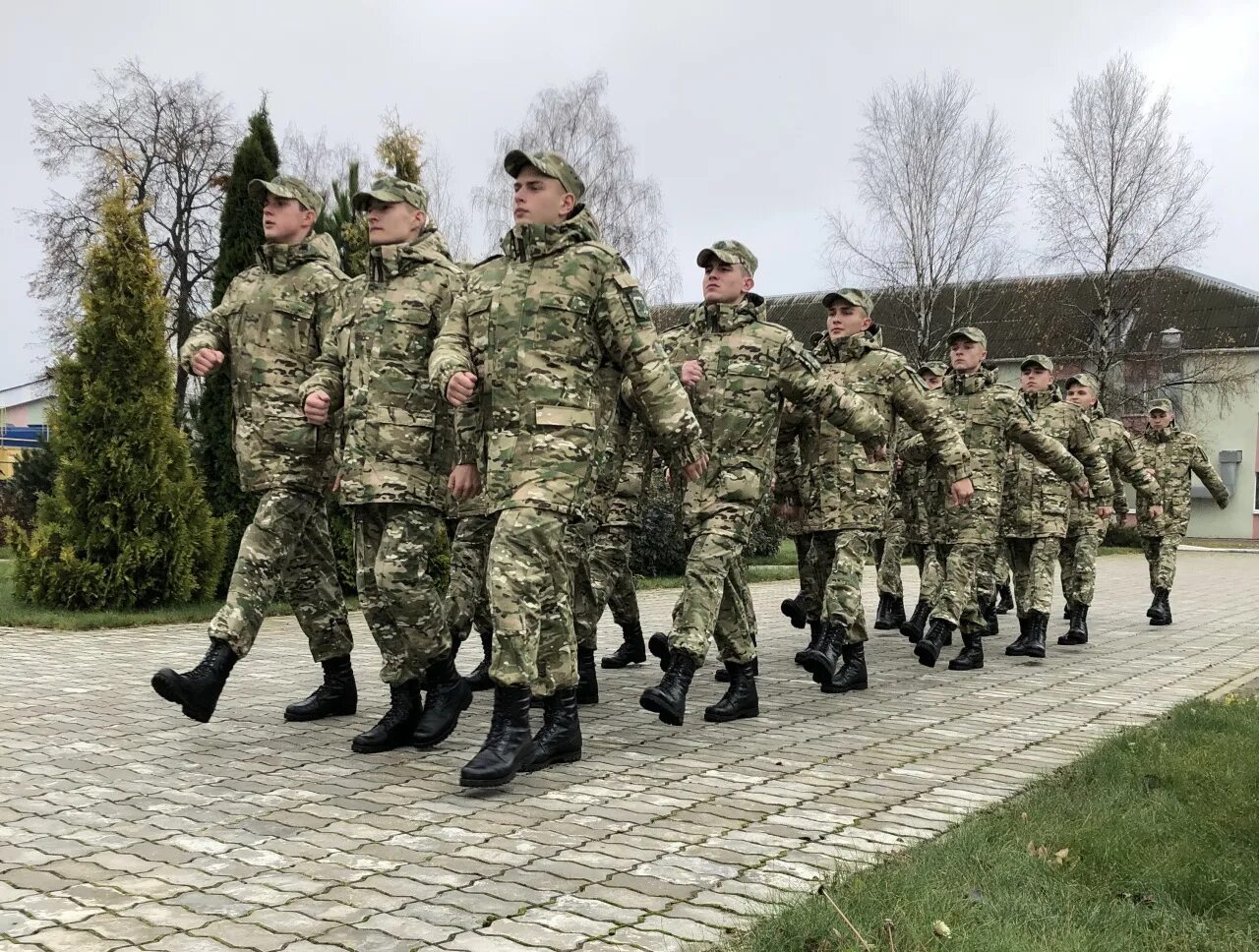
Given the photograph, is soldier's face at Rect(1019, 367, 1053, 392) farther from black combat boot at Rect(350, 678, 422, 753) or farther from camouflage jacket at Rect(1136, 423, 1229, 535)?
black combat boot at Rect(350, 678, 422, 753)

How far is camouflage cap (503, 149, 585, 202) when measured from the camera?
194 inches

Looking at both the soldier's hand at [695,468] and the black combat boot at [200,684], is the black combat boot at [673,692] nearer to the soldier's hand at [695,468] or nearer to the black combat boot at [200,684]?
the soldier's hand at [695,468]

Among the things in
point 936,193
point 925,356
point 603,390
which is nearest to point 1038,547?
point 603,390

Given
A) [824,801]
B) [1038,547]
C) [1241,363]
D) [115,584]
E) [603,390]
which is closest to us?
[824,801]

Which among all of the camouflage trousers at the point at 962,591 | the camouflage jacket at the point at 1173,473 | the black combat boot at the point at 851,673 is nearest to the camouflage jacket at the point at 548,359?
the black combat boot at the point at 851,673

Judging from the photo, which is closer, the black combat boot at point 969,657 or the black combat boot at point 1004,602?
the black combat boot at point 969,657

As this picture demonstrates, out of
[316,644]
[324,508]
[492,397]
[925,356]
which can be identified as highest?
[925,356]

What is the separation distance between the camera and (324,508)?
6.14 meters

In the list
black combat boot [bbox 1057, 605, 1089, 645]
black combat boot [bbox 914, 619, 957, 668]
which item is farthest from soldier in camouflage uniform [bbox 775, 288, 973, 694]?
black combat boot [bbox 1057, 605, 1089, 645]

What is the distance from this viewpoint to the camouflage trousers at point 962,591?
8461 mm

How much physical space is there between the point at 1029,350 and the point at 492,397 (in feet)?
124

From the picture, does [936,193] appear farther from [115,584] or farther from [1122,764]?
[1122,764]

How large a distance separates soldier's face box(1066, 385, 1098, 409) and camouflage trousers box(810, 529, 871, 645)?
13.9 ft

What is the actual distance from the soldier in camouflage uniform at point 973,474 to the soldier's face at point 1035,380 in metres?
0.73
